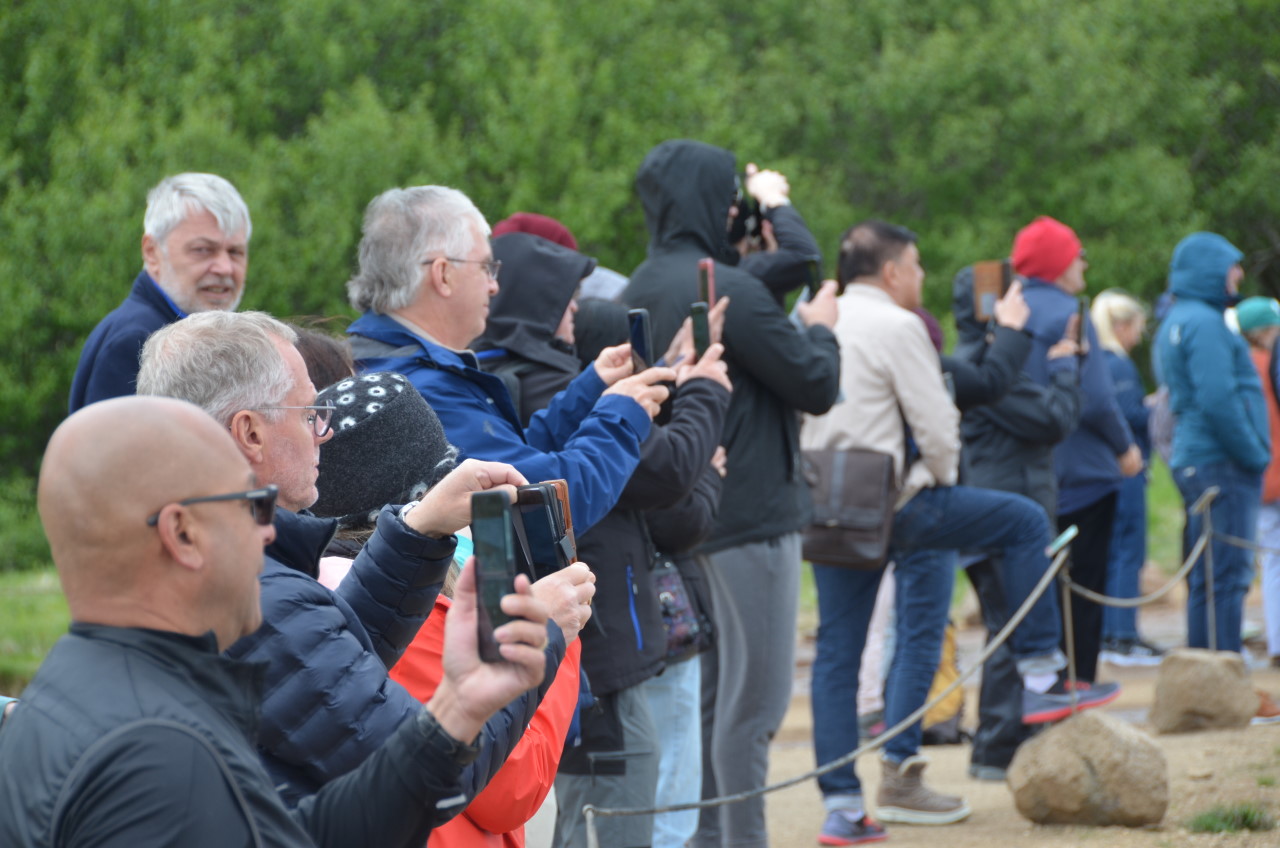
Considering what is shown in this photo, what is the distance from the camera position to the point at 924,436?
531cm

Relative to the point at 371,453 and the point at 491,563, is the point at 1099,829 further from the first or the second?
the point at 491,563

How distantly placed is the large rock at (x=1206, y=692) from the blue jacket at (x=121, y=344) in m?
4.58

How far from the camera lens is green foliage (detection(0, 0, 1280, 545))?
69.5 ft

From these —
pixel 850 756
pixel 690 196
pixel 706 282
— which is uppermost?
pixel 690 196

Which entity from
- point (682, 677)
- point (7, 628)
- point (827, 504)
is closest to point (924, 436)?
point (827, 504)

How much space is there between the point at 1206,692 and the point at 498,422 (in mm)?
4464

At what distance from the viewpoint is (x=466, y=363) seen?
134 inches

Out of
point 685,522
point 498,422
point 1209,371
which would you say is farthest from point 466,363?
point 1209,371

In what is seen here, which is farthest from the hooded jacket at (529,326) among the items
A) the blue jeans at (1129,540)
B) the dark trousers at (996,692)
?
the blue jeans at (1129,540)

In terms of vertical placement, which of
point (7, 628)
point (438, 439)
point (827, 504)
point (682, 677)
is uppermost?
point (438, 439)

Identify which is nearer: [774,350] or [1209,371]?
[774,350]

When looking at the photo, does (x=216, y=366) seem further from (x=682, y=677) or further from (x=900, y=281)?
(x=900, y=281)

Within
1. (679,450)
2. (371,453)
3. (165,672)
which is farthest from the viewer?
(679,450)

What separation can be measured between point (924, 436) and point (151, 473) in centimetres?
404
